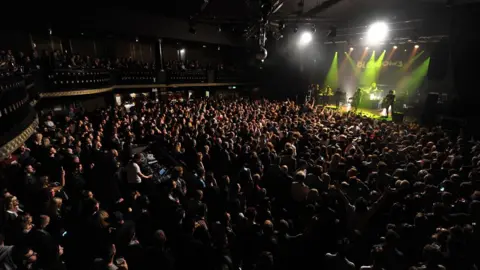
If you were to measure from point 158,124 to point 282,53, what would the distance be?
17539 mm


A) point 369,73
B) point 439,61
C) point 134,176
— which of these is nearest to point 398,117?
point 439,61

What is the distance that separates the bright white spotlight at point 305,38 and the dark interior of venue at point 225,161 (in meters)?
1.30

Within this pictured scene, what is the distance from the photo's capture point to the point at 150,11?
62.8 ft

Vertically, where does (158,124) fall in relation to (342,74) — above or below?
below

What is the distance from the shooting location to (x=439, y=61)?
14.6m

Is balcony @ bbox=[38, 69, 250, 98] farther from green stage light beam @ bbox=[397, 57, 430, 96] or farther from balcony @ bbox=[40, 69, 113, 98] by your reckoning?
green stage light beam @ bbox=[397, 57, 430, 96]

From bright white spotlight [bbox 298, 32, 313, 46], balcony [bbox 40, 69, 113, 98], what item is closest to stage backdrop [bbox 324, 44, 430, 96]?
bright white spotlight [bbox 298, 32, 313, 46]

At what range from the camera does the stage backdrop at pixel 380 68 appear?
20.6 meters

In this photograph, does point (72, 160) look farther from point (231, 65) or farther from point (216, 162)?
point (231, 65)

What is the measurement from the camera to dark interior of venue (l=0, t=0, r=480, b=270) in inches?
147

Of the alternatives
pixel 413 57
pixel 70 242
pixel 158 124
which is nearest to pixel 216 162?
pixel 70 242

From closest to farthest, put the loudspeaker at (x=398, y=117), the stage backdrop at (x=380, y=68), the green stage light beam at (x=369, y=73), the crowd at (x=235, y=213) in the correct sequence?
the crowd at (x=235, y=213)
the loudspeaker at (x=398, y=117)
the stage backdrop at (x=380, y=68)
the green stage light beam at (x=369, y=73)

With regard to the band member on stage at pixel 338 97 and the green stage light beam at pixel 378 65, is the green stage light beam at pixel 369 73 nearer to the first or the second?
the green stage light beam at pixel 378 65

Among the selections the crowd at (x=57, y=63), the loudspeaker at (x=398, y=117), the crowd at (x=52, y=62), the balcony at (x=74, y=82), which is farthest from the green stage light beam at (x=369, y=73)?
the balcony at (x=74, y=82)
